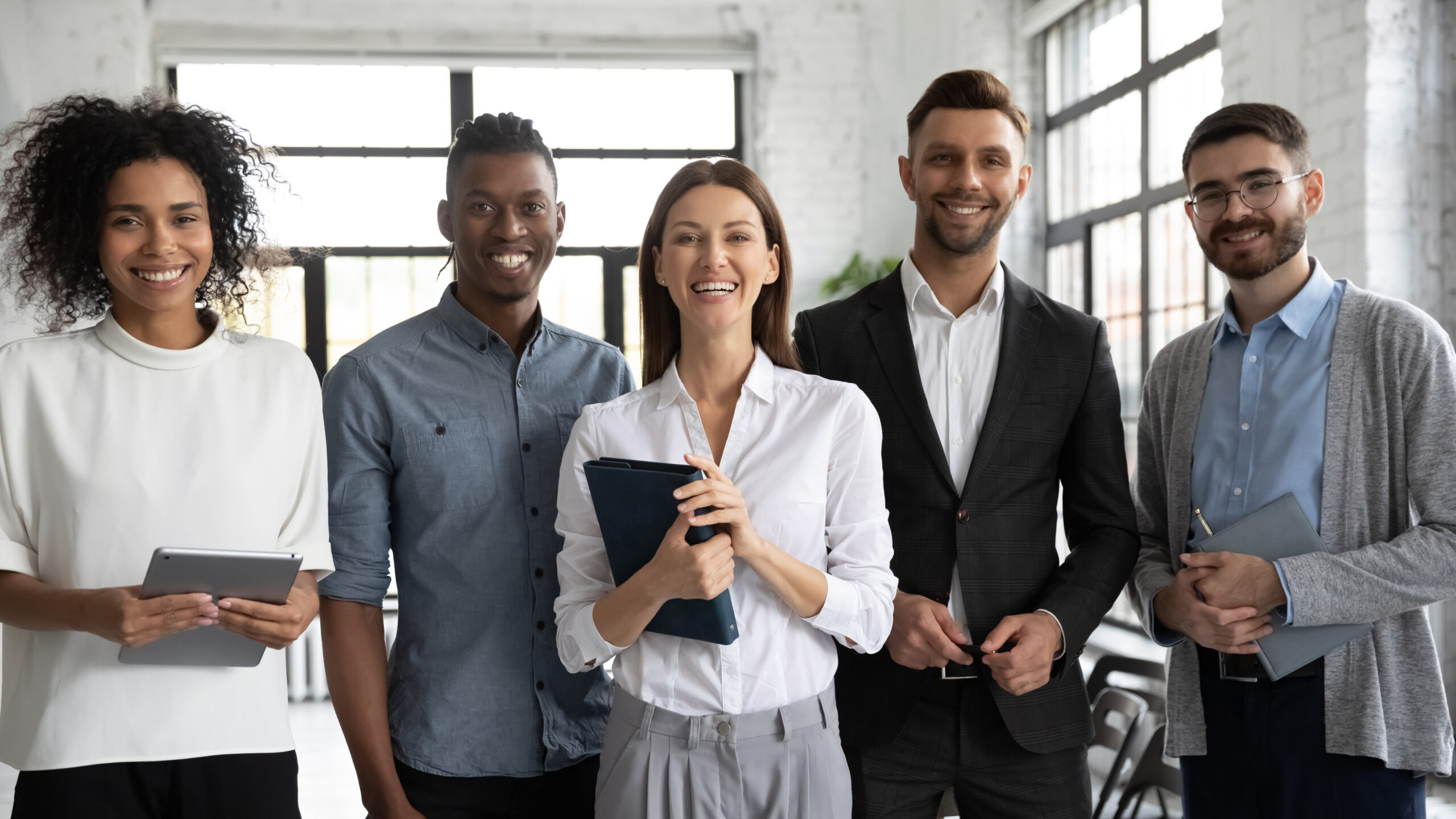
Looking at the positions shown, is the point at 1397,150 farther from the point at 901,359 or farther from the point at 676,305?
the point at 676,305

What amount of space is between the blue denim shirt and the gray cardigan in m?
1.12

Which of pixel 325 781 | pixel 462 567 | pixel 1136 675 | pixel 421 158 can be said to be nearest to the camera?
pixel 462 567

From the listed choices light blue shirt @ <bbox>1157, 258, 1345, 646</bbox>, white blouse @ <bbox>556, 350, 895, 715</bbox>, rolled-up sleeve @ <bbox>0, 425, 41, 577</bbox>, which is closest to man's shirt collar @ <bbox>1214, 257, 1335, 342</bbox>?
light blue shirt @ <bbox>1157, 258, 1345, 646</bbox>

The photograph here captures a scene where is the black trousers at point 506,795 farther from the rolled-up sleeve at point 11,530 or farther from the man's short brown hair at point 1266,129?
the man's short brown hair at point 1266,129

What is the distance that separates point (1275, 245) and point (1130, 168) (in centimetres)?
443

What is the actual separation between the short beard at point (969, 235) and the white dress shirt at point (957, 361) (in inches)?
3.2

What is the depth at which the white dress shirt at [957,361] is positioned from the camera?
204 cm

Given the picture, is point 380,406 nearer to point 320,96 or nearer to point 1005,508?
point 1005,508

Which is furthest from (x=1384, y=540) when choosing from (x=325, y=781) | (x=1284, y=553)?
(x=325, y=781)

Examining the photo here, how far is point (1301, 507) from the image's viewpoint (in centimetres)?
182

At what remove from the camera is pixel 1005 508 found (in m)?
1.99

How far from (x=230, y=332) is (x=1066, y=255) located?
19.5ft

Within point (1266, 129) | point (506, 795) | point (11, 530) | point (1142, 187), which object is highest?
point (1142, 187)

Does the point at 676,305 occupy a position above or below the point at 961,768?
above
